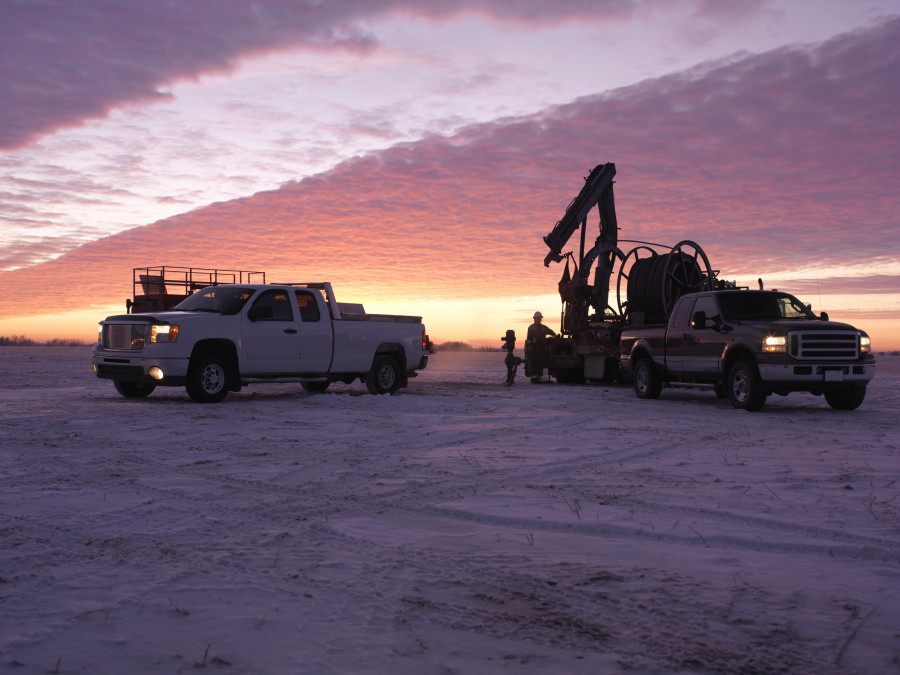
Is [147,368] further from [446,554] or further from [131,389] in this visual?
[446,554]

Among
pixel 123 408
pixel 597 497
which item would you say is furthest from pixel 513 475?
pixel 123 408

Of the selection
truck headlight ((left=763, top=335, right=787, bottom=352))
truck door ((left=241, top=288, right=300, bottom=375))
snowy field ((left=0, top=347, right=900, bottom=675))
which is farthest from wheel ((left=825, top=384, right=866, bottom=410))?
truck door ((left=241, top=288, right=300, bottom=375))

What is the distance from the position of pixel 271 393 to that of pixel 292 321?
3118mm

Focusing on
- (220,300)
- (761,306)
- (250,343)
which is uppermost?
(220,300)

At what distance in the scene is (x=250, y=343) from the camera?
604 inches

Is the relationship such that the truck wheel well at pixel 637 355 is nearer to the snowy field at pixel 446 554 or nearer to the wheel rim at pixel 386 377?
the wheel rim at pixel 386 377

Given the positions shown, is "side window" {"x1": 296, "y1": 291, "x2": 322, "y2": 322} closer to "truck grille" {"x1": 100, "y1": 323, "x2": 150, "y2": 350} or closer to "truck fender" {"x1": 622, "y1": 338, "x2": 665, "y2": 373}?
"truck grille" {"x1": 100, "y1": 323, "x2": 150, "y2": 350}

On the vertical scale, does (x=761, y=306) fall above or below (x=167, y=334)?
above

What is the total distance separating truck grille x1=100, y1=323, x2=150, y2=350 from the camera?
14.7 m

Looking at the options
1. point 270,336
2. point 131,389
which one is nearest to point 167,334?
point 270,336

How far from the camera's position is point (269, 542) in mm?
5234

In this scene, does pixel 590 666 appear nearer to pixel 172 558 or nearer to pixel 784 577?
pixel 784 577

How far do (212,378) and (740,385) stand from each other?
979 centimetres

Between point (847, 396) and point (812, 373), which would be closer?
point (812, 373)
